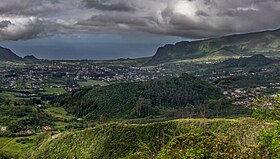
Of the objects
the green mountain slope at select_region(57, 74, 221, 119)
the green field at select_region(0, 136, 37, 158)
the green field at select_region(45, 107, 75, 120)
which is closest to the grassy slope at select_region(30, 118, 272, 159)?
the green field at select_region(0, 136, 37, 158)

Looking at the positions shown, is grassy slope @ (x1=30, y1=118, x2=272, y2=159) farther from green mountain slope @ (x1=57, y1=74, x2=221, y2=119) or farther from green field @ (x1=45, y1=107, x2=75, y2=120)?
green mountain slope @ (x1=57, y1=74, x2=221, y2=119)

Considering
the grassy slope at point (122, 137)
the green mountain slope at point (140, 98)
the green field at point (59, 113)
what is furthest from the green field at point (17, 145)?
the green mountain slope at point (140, 98)

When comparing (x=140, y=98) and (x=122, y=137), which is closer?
(x=122, y=137)

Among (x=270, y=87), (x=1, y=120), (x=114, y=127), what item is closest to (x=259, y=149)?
(x=114, y=127)

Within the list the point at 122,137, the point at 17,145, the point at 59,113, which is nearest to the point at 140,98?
the point at 59,113

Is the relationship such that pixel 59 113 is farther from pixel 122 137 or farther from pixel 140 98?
pixel 122 137

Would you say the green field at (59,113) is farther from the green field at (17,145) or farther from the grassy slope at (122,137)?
the grassy slope at (122,137)
